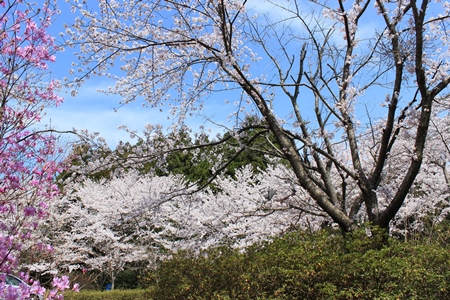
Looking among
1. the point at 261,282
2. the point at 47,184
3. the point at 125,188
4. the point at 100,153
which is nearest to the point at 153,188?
the point at 125,188

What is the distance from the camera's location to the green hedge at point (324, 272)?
3711 millimetres

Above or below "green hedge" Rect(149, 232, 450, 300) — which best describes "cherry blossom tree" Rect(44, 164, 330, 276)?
above

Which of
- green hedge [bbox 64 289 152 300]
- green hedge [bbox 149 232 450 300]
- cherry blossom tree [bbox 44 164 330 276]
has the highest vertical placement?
cherry blossom tree [bbox 44 164 330 276]

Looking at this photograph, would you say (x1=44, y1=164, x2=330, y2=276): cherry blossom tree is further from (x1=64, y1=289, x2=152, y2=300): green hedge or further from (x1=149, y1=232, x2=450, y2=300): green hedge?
(x1=149, y1=232, x2=450, y2=300): green hedge

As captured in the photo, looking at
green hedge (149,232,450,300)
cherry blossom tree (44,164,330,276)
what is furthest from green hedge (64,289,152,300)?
green hedge (149,232,450,300)

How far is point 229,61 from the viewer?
17.5 feet

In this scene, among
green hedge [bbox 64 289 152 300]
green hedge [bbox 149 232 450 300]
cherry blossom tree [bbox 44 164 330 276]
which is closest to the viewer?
green hedge [bbox 149 232 450 300]

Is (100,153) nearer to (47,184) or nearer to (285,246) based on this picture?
(47,184)

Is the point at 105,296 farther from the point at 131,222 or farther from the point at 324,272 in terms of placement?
the point at 324,272

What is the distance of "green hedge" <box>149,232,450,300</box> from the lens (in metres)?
3.71

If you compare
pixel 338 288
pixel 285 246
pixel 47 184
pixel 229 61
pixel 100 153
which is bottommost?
pixel 338 288

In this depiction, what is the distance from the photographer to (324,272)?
3.93 meters

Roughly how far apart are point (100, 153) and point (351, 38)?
4144 mm

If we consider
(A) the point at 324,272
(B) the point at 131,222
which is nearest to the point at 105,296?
(B) the point at 131,222
